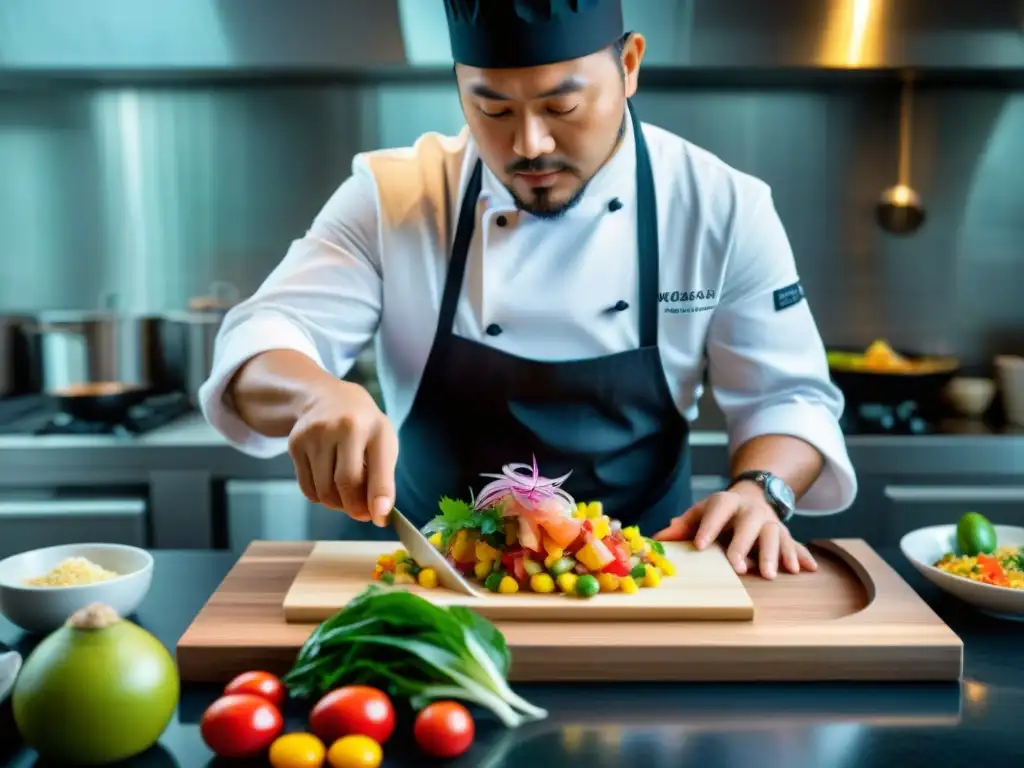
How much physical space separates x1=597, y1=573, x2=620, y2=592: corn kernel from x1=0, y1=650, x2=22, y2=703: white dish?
2.22ft

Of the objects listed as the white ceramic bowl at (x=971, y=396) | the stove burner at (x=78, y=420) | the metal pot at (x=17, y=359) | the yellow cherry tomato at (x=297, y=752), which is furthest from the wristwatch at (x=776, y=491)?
the metal pot at (x=17, y=359)

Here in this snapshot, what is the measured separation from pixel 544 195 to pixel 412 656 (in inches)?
32.4

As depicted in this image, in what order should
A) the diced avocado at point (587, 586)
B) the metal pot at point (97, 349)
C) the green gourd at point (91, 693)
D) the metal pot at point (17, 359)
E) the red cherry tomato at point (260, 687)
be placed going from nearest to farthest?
the green gourd at point (91, 693) → the red cherry tomato at point (260, 687) → the diced avocado at point (587, 586) → the metal pot at point (97, 349) → the metal pot at point (17, 359)

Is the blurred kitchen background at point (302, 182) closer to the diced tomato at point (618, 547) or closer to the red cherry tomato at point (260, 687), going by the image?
the diced tomato at point (618, 547)

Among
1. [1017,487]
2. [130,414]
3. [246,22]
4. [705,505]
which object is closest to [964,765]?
[705,505]

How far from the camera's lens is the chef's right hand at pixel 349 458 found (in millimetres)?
1318

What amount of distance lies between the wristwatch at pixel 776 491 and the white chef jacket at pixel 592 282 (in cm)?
13

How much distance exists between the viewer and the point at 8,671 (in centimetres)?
113

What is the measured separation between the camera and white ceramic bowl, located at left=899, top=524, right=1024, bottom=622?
4.46ft

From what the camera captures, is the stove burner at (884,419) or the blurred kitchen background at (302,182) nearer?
the stove burner at (884,419)

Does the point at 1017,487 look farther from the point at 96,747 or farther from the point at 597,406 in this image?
the point at 96,747

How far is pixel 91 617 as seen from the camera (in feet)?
3.21

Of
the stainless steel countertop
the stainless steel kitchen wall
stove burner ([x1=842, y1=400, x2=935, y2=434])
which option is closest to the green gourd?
the stainless steel countertop

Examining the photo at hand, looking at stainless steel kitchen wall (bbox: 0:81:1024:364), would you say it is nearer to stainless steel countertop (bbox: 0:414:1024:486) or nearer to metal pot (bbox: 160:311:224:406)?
metal pot (bbox: 160:311:224:406)
